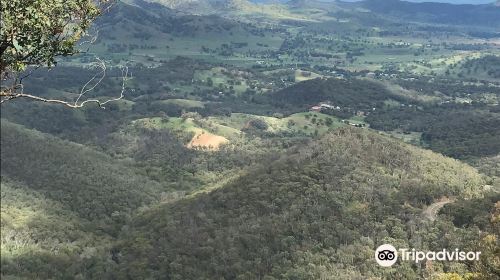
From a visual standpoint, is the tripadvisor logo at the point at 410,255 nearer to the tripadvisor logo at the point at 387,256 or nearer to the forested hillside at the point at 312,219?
the tripadvisor logo at the point at 387,256

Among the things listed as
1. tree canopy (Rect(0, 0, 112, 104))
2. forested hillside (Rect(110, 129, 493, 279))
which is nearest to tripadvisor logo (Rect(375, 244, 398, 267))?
forested hillside (Rect(110, 129, 493, 279))

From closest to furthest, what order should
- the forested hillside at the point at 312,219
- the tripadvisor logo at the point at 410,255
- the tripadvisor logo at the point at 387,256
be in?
the tripadvisor logo at the point at 387,256 → the tripadvisor logo at the point at 410,255 → the forested hillside at the point at 312,219

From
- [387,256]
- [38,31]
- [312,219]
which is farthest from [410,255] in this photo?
[38,31]

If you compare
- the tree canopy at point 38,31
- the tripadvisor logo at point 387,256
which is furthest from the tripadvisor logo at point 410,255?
the tree canopy at point 38,31

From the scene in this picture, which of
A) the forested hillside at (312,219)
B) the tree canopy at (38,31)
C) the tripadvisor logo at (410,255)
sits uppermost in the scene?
the tree canopy at (38,31)

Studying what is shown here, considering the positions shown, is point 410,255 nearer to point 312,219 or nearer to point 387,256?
point 387,256

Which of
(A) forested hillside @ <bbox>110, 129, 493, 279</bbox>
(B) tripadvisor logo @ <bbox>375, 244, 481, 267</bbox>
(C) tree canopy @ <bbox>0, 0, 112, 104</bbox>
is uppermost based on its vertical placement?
(C) tree canopy @ <bbox>0, 0, 112, 104</bbox>

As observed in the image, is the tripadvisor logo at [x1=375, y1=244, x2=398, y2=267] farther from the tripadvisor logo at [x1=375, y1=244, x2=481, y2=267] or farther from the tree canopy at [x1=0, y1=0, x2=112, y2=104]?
the tree canopy at [x1=0, y1=0, x2=112, y2=104]

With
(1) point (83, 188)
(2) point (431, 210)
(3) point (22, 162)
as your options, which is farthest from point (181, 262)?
(3) point (22, 162)

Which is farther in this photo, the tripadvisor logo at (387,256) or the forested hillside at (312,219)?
the forested hillside at (312,219)

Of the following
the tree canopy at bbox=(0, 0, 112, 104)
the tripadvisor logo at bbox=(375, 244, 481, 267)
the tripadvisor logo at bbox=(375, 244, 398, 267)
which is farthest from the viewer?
the tripadvisor logo at bbox=(375, 244, 481, 267)

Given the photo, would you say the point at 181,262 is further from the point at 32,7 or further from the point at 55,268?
the point at 32,7
